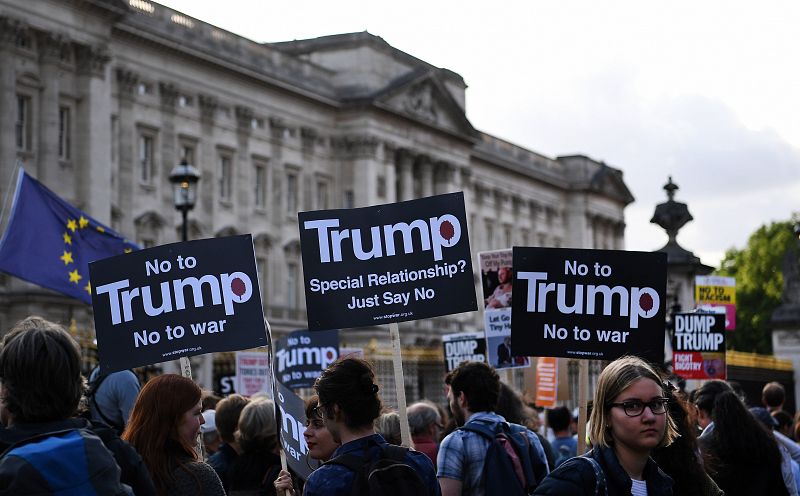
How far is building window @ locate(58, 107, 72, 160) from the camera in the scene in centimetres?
4097

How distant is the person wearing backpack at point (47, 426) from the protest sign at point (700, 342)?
13.0 m

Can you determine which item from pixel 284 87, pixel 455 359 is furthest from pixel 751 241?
pixel 455 359

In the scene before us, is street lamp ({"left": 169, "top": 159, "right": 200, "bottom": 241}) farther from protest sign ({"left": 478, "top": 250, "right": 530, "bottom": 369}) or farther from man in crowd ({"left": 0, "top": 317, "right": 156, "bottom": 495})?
man in crowd ({"left": 0, "top": 317, "right": 156, "bottom": 495})

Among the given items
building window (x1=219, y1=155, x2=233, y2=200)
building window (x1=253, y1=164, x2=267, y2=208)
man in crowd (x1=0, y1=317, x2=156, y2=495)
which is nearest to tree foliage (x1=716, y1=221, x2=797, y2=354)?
building window (x1=253, y1=164, x2=267, y2=208)

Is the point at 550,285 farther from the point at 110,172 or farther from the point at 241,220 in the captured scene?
the point at 241,220

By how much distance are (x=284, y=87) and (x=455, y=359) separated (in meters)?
39.9

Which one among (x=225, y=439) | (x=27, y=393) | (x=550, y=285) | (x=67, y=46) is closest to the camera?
(x=27, y=393)

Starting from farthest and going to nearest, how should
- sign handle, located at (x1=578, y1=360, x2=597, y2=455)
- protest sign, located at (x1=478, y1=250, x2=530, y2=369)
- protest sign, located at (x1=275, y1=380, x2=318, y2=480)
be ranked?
protest sign, located at (x1=478, y1=250, x2=530, y2=369), sign handle, located at (x1=578, y1=360, x2=597, y2=455), protest sign, located at (x1=275, y1=380, x2=318, y2=480)

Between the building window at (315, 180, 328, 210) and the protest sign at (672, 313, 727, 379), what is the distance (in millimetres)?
42237

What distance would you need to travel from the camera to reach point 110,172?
143ft

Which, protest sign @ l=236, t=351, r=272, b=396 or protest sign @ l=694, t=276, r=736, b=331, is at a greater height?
protest sign @ l=694, t=276, r=736, b=331

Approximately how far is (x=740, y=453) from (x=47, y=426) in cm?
454

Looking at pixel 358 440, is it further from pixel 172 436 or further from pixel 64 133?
pixel 64 133

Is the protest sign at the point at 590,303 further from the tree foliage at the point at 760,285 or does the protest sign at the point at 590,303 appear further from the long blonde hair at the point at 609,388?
the tree foliage at the point at 760,285
